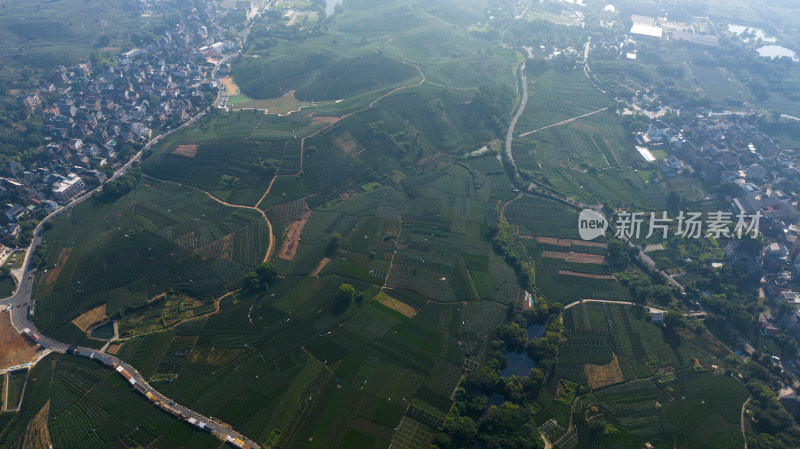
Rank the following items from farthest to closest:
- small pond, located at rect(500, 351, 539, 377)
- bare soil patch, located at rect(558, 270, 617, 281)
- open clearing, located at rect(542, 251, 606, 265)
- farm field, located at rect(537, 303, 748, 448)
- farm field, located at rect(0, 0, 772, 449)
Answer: open clearing, located at rect(542, 251, 606, 265), bare soil patch, located at rect(558, 270, 617, 281), small pond, located at rect(500, 351, 539, 377), farm field, located at rect(537, 303, 748, 448), farm field, located at rect(0, 0, 772, 449)

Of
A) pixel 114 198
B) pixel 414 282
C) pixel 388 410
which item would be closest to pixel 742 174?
pixel 414 282

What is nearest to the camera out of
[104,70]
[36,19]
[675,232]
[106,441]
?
[106,441]

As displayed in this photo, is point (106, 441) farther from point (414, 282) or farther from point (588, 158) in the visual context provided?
point (588, 158)

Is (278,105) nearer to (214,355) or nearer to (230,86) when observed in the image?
(230,86)

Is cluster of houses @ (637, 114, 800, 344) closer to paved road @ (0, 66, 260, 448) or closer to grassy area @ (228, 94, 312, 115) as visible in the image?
paved road @ (0, 66, 260, 448)

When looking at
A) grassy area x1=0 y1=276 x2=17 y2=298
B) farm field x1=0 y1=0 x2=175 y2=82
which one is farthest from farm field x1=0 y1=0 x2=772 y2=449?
farm field x1=0 y1=0 x2=175 y2=82
